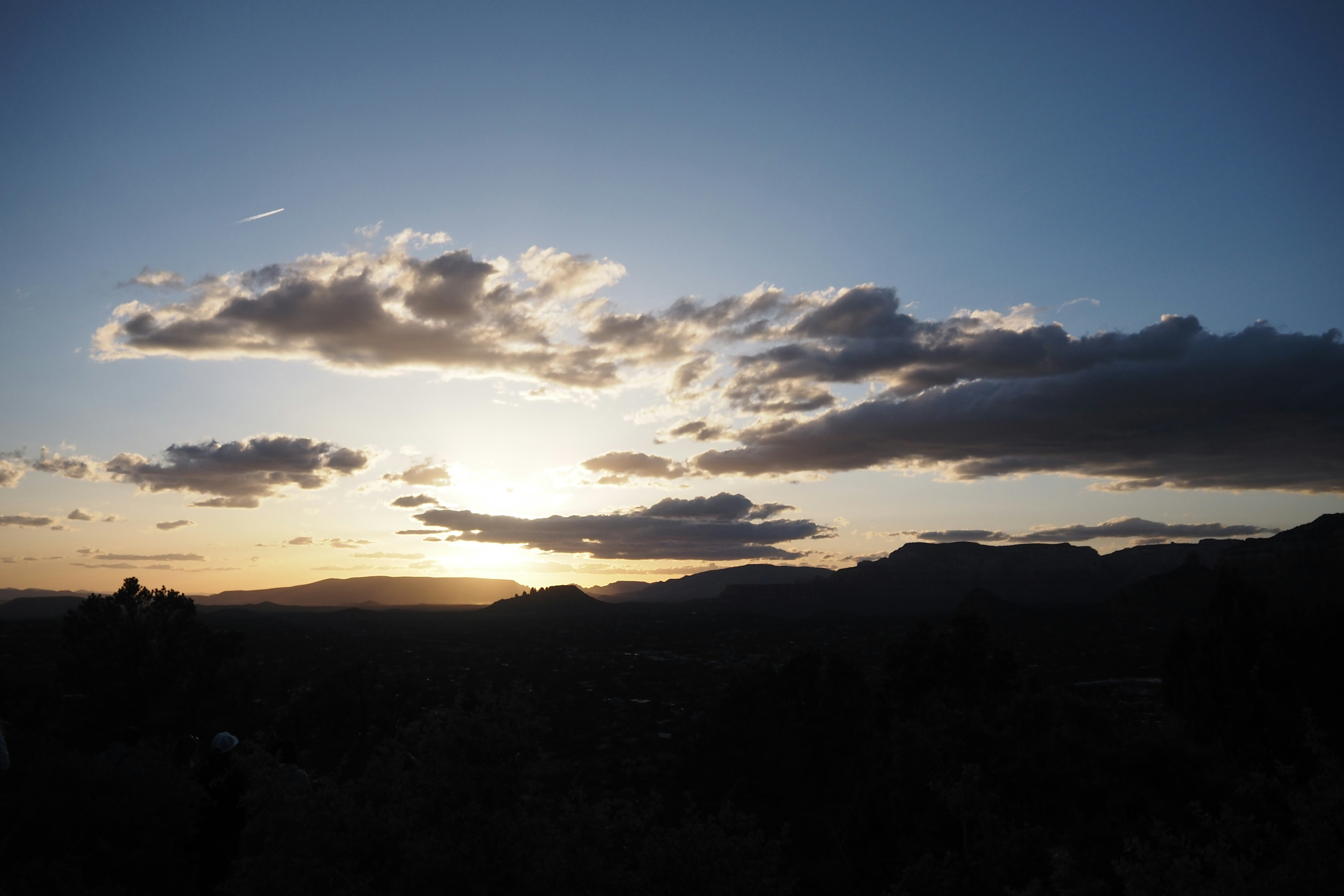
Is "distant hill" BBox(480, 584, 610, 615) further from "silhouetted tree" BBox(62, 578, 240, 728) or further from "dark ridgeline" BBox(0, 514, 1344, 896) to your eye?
"silhouetted tree" BBox(62, 578, 240, 728)

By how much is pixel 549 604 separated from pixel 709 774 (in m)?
145

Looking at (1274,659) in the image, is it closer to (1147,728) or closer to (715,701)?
(1147,728)

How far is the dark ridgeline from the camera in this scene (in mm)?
7223

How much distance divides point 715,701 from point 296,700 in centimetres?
2474

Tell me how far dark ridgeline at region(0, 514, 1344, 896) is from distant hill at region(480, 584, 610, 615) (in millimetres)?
→ 110680

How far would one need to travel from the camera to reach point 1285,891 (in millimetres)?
6176

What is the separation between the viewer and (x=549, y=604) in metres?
168

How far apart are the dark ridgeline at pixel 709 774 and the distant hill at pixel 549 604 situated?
363 ft

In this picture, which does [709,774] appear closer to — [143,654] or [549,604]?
[143,654]

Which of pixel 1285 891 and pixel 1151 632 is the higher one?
pixel 1285 891

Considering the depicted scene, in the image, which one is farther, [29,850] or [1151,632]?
[1151,632]

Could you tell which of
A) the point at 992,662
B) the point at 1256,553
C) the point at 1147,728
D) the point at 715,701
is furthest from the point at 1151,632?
the point at 1147,728

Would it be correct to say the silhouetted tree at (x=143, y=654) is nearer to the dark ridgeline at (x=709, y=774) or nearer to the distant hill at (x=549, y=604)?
the dark ridgeline at (x=709, y=774)

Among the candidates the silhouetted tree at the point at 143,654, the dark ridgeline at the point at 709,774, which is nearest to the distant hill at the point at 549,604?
the dark ridgeline at the point at 709,774
